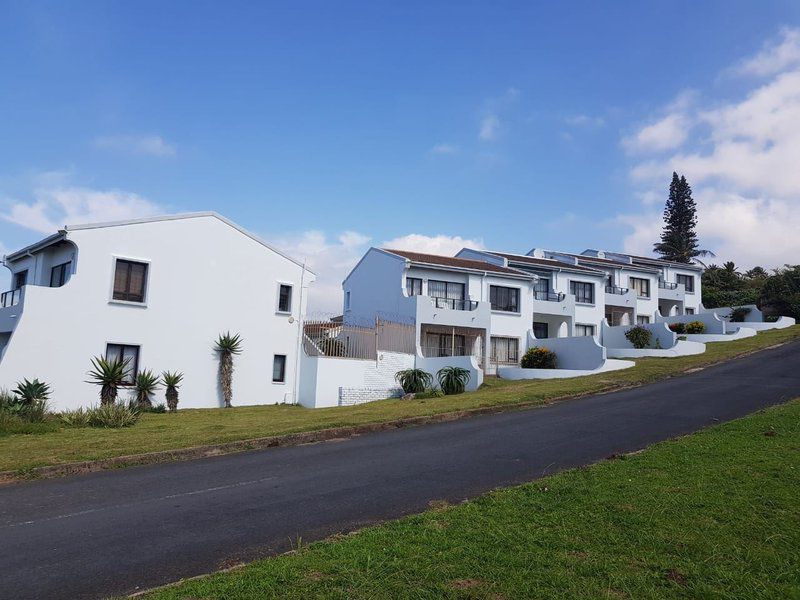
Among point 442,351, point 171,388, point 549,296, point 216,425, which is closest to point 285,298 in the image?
point 171,388

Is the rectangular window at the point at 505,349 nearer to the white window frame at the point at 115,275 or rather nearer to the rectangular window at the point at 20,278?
the white window frame at the point at 115,275

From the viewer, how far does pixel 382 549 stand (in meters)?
5.93

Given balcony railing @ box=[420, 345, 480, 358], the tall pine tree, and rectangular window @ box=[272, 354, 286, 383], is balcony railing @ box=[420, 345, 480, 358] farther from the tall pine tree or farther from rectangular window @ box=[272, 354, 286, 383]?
the tall pine tree

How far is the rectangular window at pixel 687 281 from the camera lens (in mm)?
54781

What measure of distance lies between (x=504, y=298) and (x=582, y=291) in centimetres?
883

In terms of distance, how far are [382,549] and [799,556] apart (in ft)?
12.1

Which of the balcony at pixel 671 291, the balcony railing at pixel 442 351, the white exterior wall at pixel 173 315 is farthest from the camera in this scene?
the balcony at pixel 671 291

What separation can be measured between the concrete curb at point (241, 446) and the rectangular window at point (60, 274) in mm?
16019

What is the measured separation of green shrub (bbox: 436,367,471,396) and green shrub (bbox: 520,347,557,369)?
8.19m

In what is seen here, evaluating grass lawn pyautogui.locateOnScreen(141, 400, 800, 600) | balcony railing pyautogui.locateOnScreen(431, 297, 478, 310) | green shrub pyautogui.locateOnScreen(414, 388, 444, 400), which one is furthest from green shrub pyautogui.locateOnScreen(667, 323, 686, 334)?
grass lawn pyautogui.locateOnScreen(141, 400, 800, 600)

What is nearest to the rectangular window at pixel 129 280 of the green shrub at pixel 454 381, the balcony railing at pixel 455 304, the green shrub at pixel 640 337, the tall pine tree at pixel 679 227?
the green shrub at pixel 454 381

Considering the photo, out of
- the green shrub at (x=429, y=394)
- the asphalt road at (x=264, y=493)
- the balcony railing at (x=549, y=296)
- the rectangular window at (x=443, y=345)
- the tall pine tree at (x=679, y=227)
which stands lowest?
the asphalt road at (x=264, y=493)

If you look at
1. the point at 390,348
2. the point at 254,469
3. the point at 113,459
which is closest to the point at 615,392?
the point at 390,348

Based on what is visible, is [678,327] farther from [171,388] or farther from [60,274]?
[60,274]
